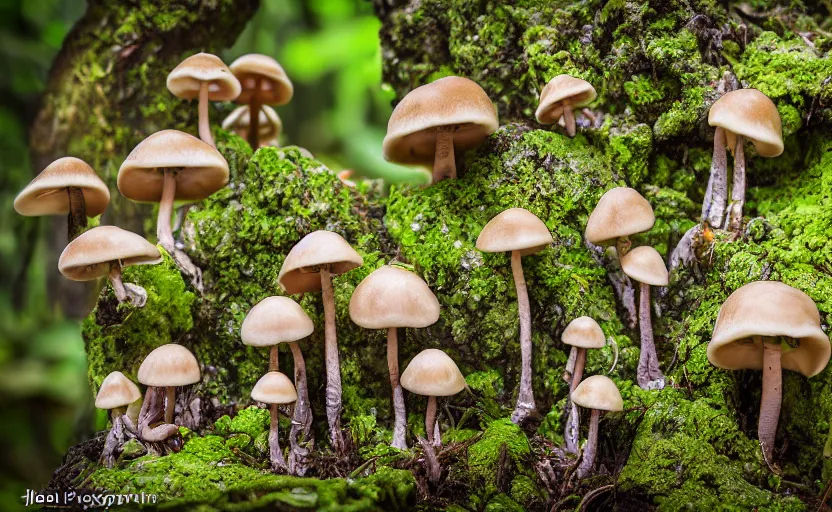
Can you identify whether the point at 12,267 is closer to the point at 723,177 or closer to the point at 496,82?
the point at 496,82

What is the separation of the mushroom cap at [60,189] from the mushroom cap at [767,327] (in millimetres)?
3471

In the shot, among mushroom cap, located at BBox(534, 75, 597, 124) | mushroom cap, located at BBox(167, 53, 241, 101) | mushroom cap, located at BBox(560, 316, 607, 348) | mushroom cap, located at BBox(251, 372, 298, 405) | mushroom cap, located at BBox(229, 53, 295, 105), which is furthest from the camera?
mushroom cap, located at BBox(229, 53, 295, 105)

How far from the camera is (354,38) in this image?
5.59 meters

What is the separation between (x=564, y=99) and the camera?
10.8ft

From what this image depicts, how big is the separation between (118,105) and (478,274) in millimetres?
3376

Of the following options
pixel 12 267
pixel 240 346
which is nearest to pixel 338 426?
pixel 240 346

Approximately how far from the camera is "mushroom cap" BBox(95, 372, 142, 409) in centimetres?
264

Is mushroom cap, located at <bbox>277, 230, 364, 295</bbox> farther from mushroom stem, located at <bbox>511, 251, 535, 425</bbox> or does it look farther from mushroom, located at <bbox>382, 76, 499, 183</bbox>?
mushroom stem, located at <bbox>511, 251, 535, 425</bbox>

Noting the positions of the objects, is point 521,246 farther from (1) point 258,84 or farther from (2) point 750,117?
(1) point 258,84

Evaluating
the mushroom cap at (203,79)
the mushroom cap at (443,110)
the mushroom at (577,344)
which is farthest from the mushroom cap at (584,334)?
the mushroom cap at (203,79)

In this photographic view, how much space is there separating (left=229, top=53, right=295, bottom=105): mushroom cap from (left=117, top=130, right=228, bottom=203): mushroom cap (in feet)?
3.65

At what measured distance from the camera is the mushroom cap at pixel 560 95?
10.2 feet

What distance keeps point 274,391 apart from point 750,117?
2.90 meters

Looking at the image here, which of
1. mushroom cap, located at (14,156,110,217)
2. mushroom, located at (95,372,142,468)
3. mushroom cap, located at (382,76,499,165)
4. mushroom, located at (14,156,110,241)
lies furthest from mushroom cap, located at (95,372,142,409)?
mushroom cap, located at (382,76,499,165)
